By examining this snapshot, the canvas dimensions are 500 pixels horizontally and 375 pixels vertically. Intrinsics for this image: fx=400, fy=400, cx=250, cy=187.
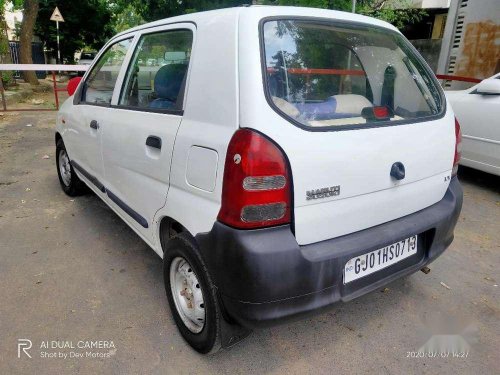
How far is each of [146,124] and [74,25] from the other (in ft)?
80.4

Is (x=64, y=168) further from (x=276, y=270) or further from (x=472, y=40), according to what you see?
(x=472, y=40)

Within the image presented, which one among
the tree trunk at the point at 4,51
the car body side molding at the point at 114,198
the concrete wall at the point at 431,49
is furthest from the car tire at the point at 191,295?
the tree trunk at the point at 4,51

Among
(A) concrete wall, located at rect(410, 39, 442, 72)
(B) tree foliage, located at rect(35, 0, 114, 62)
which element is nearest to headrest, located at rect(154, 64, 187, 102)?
(A) concrete wall, located at rect(410, 39, 442, 72)

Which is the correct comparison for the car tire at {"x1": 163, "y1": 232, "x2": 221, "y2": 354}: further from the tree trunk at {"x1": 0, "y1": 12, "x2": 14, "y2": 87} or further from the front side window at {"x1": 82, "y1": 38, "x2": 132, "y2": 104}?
the tree trunk at {"x1": 0, "y1": 12, "x2": 14, "y2": 87}

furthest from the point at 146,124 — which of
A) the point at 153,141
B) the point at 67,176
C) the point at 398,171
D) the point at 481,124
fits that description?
the point at 481,124

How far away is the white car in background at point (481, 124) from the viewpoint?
446 cm

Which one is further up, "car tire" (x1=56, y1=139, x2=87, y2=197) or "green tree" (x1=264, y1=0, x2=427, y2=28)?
"green tree" (x1=264, y1=0, x2=427, y2=28)

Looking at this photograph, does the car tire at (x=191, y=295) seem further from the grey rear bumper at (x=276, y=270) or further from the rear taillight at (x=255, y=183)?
the rear taillight at (x=255, y=183)

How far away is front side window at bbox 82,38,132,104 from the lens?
3016 millimetres

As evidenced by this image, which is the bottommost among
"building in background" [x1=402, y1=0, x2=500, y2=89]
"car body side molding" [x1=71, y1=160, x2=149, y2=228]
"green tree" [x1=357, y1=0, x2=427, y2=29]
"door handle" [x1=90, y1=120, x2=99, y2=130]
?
"car body side molding" [x1=71, y1=160, x2=149, y2=228]

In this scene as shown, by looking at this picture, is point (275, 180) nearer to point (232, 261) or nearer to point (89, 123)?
point (232, 261)

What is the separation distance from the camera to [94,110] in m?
3.20

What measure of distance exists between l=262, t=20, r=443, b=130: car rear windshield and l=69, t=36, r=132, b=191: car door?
148 cm

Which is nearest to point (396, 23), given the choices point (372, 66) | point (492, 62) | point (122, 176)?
point (492, 62)
